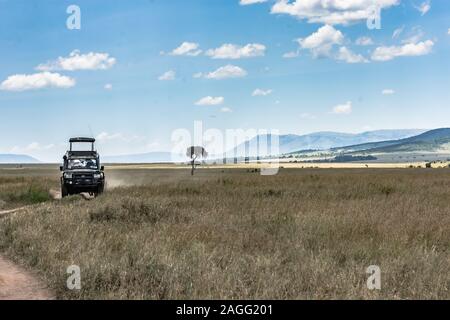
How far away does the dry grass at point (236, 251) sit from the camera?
25.3 feet

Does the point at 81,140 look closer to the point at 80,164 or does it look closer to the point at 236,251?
the point at 80,164

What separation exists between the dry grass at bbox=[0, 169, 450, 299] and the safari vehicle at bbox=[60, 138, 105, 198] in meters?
11.6

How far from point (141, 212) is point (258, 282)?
8.98m

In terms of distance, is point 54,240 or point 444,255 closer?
point 444,255

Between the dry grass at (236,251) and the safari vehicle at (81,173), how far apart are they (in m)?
11.6

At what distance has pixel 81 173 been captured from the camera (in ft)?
94.0

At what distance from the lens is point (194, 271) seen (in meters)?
8.32

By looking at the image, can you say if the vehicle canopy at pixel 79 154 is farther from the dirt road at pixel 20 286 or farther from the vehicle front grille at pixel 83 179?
the dirt road at pixel 20 286

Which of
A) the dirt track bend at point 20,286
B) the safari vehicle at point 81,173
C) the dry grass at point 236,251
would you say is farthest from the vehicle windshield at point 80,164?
the dirt track bend at point 20,286

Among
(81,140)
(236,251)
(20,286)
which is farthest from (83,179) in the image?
(20,286)

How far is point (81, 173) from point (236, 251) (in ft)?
66.5

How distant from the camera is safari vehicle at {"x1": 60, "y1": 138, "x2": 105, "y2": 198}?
93.5ft
